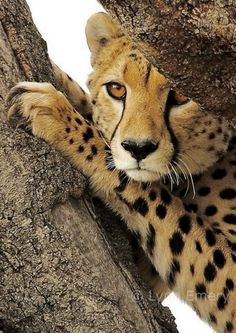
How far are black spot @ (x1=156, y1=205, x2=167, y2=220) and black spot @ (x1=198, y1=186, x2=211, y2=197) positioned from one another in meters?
0.25

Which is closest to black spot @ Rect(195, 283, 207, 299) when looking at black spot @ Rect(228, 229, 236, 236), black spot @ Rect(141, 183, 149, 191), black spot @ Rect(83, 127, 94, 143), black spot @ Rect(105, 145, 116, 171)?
black spot @ Rect(228, 229, 236, 236)

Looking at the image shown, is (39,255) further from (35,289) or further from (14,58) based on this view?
(14,58)

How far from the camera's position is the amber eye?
2501mm

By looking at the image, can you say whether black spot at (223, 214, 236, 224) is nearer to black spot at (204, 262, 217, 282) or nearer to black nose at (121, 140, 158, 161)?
black spot at (204, 262, 217, 282)

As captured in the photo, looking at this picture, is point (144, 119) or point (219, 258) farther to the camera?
point (219, 258)

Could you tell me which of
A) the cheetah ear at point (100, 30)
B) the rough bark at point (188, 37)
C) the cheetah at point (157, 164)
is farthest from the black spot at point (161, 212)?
the rough bark at point (188, 37)

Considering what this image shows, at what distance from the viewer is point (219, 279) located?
242cm

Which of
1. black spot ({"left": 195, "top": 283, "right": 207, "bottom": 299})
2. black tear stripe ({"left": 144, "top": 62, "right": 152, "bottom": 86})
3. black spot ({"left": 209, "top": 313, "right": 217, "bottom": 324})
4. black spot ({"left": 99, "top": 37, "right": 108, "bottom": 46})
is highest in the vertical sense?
black tear stripe ({"left": 144, "top": 62, "right": 152, "bottom": 86})

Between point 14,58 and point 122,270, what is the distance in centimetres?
64

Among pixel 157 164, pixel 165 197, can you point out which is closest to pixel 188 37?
pixel 157 164

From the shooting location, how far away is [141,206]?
93.9 inches

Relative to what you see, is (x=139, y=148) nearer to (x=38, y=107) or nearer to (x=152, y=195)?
(x=152, y=195)

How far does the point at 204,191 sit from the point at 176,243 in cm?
27

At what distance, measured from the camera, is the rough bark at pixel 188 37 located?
55.0 inches
